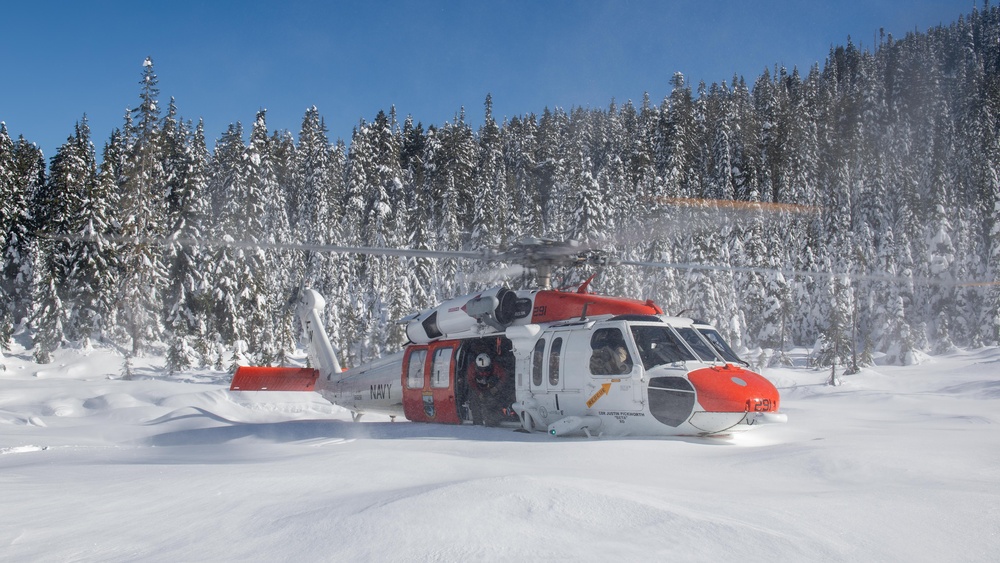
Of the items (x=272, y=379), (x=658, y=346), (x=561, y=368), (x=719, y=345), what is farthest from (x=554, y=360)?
(x=272, y=379)

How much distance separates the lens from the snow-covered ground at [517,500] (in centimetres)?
306

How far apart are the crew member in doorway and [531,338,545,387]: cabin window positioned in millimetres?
1036

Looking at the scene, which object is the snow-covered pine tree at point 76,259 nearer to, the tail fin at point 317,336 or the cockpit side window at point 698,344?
the tail fin at point 317,336

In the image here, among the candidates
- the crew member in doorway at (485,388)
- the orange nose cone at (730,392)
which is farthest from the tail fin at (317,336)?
the orange nose cone at (730,392)

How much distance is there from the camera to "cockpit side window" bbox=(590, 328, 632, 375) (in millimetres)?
9320

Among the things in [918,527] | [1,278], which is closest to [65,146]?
[1,278]

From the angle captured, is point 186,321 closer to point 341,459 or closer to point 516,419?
point 516,419

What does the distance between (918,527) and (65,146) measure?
48514mm

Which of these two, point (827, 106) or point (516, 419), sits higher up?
point (827, 106)

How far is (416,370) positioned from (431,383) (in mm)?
564

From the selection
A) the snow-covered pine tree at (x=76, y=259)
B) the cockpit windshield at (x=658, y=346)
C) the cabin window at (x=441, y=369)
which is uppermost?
the snow-covered pine tree at (x=76, y=259)

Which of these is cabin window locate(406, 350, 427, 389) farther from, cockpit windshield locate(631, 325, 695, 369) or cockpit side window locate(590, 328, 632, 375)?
cockpit windshield locate(631, 325, 695, 369)

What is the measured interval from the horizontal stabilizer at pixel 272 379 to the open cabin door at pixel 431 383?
9.96 ft

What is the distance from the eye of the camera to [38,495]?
14.1 ft
